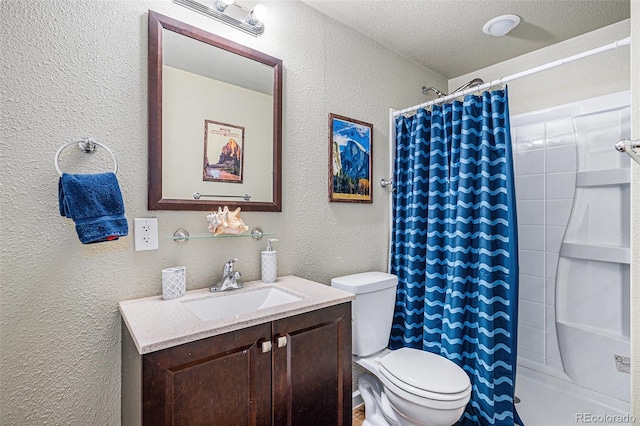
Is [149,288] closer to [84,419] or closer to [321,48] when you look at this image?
[84,419]

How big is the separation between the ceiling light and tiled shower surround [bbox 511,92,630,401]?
652mm

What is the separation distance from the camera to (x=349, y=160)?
203 cm

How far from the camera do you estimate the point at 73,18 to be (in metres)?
1.16

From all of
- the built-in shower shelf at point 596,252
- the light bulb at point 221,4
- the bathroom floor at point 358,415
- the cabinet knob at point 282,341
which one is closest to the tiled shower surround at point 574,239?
the built-in shower shelf at point 596,252

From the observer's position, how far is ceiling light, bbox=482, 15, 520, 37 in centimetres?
188

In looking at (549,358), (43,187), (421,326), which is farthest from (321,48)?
(549,358)

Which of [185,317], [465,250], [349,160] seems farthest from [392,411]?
[349,160]

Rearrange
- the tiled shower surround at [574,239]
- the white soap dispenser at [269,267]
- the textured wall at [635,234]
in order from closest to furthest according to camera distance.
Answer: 1. the textured wall at [635,234]
2. the white soap dispenser at [269,267]
3. the tiled shower surround at [574,239]

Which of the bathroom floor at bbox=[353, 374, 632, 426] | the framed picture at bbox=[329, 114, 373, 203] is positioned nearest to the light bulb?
the framed picture at bbox=[329, 114, 373, 203]

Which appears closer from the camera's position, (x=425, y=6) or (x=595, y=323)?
(x=425, y=6)

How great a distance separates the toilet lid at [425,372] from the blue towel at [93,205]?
1374 millimetres

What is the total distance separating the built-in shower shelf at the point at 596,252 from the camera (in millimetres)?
1866

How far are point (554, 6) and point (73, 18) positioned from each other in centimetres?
235

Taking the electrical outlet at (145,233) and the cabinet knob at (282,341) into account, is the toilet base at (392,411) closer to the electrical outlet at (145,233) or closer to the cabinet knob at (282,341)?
the cabinet knob at (282,341)
